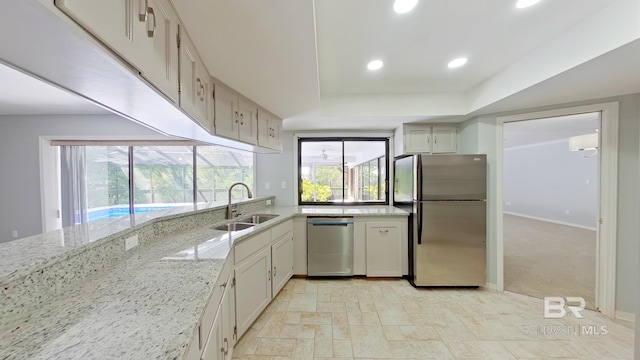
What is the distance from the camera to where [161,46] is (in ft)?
3.54

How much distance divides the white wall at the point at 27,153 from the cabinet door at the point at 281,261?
127 inches

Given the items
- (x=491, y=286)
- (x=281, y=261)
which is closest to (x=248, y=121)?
(x=281, y=261)

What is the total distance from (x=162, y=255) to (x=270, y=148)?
1782mm

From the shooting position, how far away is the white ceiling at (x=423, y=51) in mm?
1325

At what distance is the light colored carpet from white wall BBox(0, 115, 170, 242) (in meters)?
6.30

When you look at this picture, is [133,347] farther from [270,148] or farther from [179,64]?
[270,148]

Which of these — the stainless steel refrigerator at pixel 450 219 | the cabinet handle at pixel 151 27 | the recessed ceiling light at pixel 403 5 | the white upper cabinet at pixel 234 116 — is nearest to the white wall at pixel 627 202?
the stainless steel refrigerator at pixel 450 219

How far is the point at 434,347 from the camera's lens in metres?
1.81

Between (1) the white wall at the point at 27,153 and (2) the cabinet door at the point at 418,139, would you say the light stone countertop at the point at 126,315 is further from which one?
(1) the white wall at the point at 27,153

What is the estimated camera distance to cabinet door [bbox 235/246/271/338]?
5.99 ft

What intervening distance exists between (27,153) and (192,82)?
4235mm

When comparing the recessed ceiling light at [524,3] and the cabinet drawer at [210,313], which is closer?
the cabinet drawer at [210,313]

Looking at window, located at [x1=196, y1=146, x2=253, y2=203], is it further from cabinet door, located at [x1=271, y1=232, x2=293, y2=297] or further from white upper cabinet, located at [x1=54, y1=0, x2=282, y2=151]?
white upper cabinet, located at [x1=54, y1=0, x2=282, y2=151]

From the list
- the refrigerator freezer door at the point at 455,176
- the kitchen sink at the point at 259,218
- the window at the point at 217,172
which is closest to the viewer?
the refrigerator freezer door at the point at 455,176
